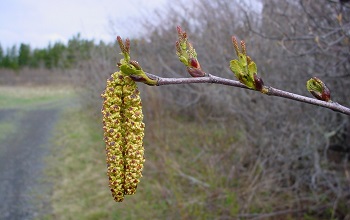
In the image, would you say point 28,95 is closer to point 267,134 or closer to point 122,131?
point 267,134

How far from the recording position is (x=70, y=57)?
59.6 ft

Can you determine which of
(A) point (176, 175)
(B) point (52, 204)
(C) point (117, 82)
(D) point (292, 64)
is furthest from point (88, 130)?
(C) point (117, 82)

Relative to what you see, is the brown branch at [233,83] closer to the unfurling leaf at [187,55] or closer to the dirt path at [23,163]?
the unfurling leaf at [187,55]

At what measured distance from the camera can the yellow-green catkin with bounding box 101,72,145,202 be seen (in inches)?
44.5

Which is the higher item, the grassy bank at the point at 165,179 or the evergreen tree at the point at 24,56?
the evergreen tree at the point at 24,56

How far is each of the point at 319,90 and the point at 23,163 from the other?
9428 mm

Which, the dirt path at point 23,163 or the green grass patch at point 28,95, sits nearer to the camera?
the dirt path at point 23,163

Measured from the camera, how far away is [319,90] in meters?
1.21

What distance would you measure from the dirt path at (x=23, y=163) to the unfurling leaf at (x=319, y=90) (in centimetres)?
645

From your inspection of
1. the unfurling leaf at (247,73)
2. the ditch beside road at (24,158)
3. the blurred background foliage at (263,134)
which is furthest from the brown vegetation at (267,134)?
the unfurling leaf at (247,73)

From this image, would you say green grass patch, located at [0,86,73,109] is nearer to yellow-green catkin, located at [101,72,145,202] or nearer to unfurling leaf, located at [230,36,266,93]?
yellow-green catkin, located at [101,72,145,202]

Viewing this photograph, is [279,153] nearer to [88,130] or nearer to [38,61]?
[88,130]

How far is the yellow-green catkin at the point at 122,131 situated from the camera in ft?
3.71

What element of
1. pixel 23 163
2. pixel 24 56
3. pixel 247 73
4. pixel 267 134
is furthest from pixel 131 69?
pixel 24 56
